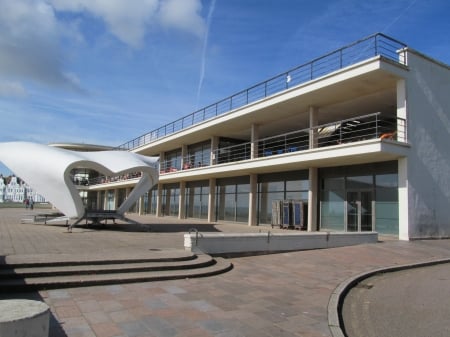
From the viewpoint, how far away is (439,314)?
7.12 m

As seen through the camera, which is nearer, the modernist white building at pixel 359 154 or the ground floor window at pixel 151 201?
the modernist white building at pixel 359 154

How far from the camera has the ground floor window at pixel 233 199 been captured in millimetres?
28506

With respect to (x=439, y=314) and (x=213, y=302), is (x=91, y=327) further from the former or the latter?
(x=439, y=314)

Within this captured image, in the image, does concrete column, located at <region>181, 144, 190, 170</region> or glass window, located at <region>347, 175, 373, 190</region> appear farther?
concrete column, located at <region>181, 144, 190, 170</region>

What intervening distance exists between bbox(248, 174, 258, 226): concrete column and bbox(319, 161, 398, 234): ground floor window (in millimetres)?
5676

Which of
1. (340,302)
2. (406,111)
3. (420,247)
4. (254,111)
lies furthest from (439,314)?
(254,111)

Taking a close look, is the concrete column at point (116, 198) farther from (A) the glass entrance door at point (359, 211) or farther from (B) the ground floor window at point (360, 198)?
(A) the glass entrance door at point (359, 211)

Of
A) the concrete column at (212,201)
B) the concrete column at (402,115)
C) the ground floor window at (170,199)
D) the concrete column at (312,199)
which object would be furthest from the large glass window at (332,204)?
the ground floor window at (170,199)

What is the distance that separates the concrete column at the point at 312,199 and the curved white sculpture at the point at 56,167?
8.37 m

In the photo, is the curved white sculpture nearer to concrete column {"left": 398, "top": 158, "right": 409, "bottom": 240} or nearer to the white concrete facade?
the white concrete facade

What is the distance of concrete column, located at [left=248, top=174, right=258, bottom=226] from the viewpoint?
26766 millimetres

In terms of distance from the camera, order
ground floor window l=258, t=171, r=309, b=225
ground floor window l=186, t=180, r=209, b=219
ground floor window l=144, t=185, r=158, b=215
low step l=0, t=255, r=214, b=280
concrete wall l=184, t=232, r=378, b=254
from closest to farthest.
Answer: low step l=0, t=255, r=214, b=280
concrete wall l=184, t=232, r=378, b=254
ground floor window l=258, t=171, r=309, b=225
ground floor window l=186, t=180, r=209, b=219
ground floor window l=144, t=185, r=158, b=215

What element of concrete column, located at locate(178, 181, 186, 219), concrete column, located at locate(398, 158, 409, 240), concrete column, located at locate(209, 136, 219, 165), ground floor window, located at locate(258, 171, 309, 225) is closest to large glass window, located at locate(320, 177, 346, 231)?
ground floor window, located at locate(258, 171, 309, 225)

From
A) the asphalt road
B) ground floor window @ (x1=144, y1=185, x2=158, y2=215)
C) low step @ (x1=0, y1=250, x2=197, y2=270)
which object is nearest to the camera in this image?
the asphalt road
